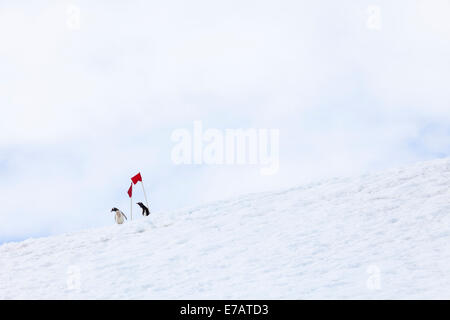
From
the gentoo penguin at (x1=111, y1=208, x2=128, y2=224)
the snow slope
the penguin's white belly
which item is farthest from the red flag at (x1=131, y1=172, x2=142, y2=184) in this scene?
the snow slope

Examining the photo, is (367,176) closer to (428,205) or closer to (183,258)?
(428,205)

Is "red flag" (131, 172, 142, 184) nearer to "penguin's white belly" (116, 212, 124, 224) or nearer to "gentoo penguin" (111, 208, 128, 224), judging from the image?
"gentoo penguin" (111, 208, 128, 224)

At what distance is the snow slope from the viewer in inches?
464

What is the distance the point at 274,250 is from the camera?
14.1m

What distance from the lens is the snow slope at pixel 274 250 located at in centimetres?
1180

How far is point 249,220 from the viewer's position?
16.8 meters

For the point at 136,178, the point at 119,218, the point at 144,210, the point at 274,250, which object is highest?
the point at 136,178

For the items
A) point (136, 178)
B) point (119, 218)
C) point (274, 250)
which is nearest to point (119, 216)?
point (119, 218)

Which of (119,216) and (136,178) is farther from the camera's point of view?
(136,178)

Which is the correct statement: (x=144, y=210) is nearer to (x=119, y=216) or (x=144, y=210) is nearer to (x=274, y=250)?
(x=119, y=216)

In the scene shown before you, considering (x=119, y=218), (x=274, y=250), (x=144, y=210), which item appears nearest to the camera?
(x=274, y=250)

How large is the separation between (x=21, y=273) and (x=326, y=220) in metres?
7.47

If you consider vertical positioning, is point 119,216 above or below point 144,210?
below
